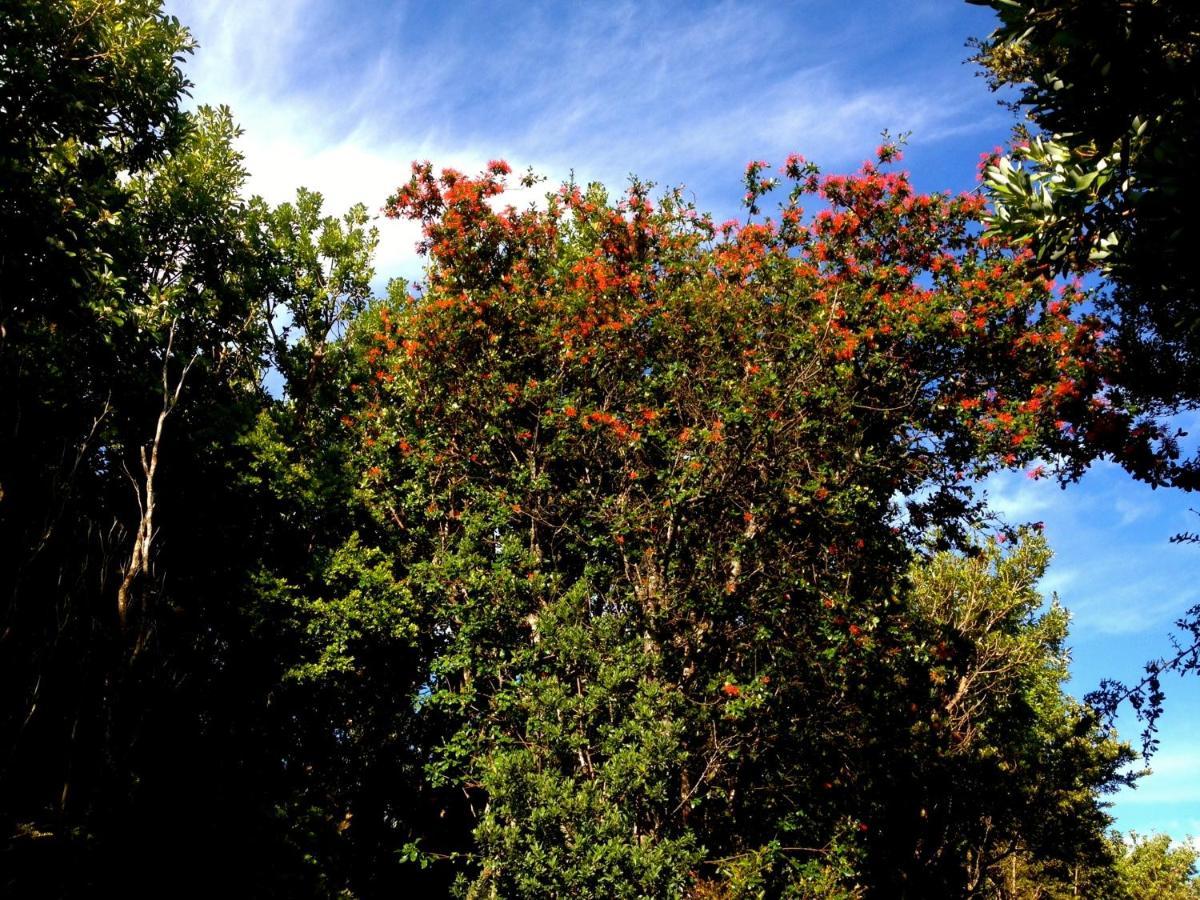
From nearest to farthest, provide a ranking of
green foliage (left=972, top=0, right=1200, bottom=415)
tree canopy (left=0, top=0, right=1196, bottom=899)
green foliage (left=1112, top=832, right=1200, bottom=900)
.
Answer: green foliage (left=972, top=0, right=1200, bottom=415) < tree canopy (left=0, top=0, right=1196, bottom=899) < green foliage (left=1112, top=832, right=1200, bottom=900)

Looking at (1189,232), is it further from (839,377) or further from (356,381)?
(356,381)

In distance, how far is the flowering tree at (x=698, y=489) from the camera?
35.8 feet

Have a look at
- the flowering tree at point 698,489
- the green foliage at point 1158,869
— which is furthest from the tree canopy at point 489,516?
the green foliage at point 1158,869

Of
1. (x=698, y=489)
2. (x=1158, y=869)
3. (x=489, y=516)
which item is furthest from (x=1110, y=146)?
(x=1158, y=869)

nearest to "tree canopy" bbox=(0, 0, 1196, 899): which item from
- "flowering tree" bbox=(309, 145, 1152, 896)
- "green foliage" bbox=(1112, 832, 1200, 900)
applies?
"flowering tree" bbox=(309, 145, 1152, 896)

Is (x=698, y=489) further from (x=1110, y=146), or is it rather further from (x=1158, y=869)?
(x=1158, y=869)

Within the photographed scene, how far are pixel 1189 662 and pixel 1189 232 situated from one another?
4804 millimetres

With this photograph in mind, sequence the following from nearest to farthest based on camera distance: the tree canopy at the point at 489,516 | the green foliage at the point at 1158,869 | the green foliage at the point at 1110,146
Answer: the green foliage at the point at 1110,146 < the tree canopy at the point at 489,516 < the green foliage at the point at 1158,869

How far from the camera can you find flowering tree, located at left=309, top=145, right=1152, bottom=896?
35.8 ft

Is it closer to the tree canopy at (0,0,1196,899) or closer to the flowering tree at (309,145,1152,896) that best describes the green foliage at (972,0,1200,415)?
the tree canopy at (0,0,1196,899)

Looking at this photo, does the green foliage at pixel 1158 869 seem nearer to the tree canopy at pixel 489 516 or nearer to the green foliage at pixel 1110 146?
the tree canopy at pixel 489 516

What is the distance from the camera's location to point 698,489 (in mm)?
11766

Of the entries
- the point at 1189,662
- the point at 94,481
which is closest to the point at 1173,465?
the point at 1189,662

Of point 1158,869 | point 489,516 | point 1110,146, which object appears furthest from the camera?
point 1158,869
